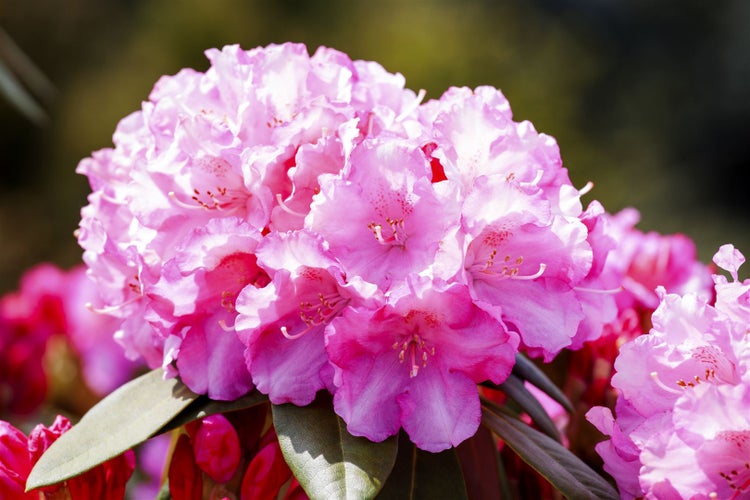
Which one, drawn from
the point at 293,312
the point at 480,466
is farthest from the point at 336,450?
the point at 480,466

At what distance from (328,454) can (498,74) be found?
25.8 feet

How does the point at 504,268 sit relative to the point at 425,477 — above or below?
above

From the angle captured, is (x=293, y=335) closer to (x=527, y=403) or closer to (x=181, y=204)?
(x=181, y=204)

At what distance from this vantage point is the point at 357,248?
83 centimetres

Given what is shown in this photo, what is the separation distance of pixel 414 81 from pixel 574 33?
2.81 metres

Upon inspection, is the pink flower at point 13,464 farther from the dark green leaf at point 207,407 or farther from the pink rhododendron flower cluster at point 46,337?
the pink rhododendron flower cluster at point 46,337

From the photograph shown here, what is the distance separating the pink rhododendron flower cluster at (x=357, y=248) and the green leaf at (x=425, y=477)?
0.26 feet

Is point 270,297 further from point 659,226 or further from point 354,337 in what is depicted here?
point 659,226

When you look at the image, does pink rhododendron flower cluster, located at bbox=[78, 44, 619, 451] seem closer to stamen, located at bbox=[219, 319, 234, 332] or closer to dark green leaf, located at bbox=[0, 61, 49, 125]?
stamen, located at bbox=[219, 319, 234, 332]

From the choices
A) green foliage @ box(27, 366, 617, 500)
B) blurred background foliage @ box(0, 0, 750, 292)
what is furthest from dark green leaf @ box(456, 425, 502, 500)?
blurred background foliage @ box(0, 0, 750, 292)

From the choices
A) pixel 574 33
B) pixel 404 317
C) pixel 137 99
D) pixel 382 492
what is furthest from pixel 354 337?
pixel 574 33

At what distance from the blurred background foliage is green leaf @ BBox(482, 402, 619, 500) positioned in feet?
21.8

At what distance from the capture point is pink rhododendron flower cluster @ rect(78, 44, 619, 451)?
2.65 ft

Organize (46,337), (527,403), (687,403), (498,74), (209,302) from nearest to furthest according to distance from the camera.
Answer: (687,403) → (209,302) → (527,403) → (46,337) → (498,74)
